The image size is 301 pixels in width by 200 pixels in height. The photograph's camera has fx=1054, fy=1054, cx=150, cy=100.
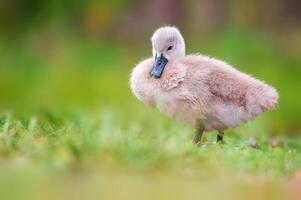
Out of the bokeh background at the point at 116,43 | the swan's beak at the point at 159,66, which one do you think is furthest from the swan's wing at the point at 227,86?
the bokeh background at the point at 116,43

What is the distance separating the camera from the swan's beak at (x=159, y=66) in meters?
7.53

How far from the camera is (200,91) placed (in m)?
7.44

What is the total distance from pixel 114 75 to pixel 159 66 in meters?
6.58

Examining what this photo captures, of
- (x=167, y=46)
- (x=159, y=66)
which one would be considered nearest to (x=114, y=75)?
(x=167, y=46)

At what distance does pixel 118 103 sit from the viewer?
12758mm

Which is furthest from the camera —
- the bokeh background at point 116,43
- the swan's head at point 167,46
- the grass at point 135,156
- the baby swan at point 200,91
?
the bokeh background at point 116,43

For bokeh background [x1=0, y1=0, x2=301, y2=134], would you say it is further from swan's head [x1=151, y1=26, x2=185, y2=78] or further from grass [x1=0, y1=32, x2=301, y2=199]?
swan's head [x1=151, y1=26, x2=185, y2=78]

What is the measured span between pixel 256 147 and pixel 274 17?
990cm

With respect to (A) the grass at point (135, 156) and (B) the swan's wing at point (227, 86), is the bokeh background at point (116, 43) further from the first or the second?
(B) the swan's wing at point (227, 86)

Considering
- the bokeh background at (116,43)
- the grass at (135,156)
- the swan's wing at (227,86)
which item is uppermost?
the bokeh background at (116,43)

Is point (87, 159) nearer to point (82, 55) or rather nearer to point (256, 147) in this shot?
point (256, 147)

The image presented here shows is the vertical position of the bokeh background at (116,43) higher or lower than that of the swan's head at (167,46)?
higher

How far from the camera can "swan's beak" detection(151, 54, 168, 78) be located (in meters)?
7.53

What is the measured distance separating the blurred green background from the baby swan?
0.25 metres
